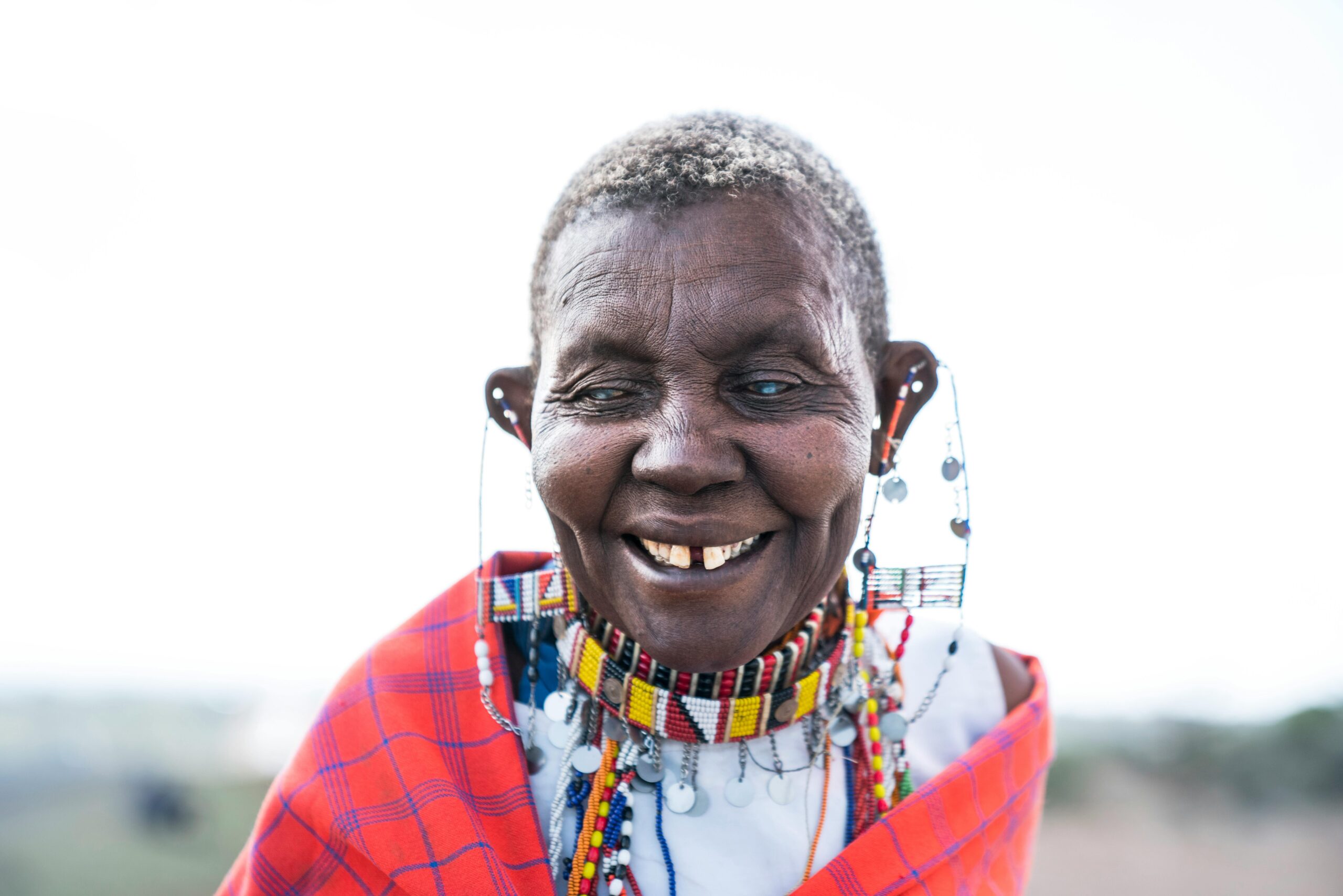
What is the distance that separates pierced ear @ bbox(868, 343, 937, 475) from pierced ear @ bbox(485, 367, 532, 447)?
71 centimetres

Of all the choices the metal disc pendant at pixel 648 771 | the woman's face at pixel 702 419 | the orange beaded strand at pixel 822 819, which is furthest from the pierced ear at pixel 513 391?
the orange beaded strand at pixel 822 819

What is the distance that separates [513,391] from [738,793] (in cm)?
92

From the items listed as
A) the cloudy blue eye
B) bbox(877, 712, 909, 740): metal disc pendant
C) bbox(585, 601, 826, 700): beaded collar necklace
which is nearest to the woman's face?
the cloudy blue eye

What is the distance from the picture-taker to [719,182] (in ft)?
5.09

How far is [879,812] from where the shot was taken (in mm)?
1854

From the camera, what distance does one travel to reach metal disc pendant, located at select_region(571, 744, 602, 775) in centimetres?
176

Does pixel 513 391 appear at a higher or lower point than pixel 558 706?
higher

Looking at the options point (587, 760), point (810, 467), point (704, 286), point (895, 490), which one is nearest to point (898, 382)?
point (895, 490)

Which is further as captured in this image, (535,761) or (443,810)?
(535,761)

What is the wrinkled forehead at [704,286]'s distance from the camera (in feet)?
4.92

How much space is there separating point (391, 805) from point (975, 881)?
3.79ft

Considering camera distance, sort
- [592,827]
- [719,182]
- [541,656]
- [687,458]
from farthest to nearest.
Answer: [541,656]
[592,827]
[719,182]
[687,458]

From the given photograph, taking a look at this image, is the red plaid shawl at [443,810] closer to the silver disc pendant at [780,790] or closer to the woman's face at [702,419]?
the silver disc pendant at [780,790]

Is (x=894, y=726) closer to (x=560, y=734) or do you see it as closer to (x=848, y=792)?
(x=848, y=792)
